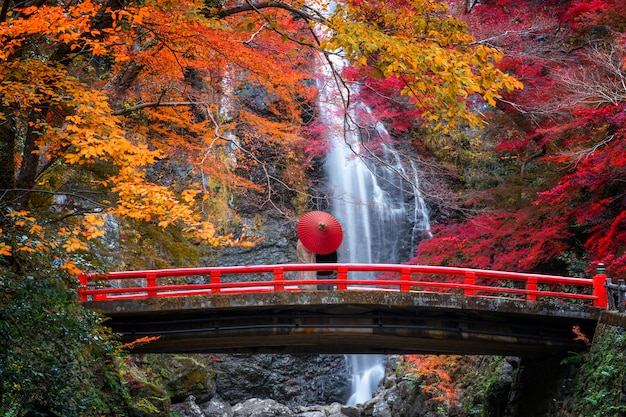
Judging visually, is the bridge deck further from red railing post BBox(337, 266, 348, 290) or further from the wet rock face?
the wet rock face

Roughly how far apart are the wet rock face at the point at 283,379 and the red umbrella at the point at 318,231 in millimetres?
9775

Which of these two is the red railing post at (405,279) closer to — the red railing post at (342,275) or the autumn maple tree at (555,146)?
the red railing post at (342,275)

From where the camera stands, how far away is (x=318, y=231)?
13906mm

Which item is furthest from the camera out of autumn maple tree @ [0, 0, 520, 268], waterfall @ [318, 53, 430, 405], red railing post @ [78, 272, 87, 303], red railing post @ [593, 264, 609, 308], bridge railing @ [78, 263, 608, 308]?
waterfall @ [318, 53, 430, 405]

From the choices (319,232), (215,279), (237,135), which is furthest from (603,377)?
(237,135)

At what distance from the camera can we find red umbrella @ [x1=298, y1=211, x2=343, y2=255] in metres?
13.8

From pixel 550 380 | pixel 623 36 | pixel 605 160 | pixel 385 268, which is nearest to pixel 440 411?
pixel 550 380

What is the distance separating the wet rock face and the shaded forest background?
4.24 metres

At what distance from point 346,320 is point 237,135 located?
12.4m

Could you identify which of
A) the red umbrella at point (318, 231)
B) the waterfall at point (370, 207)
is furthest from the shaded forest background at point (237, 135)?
the waterfall at point (370, 207)

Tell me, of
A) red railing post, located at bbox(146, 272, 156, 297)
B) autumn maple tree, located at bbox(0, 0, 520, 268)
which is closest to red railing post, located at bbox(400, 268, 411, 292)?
autumn maple tree, located at bbox(0, 0, 520, 268)

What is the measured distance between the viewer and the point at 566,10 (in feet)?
65.2

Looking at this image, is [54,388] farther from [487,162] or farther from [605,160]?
[487,162]

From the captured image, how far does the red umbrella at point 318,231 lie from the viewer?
13820 millimetres
